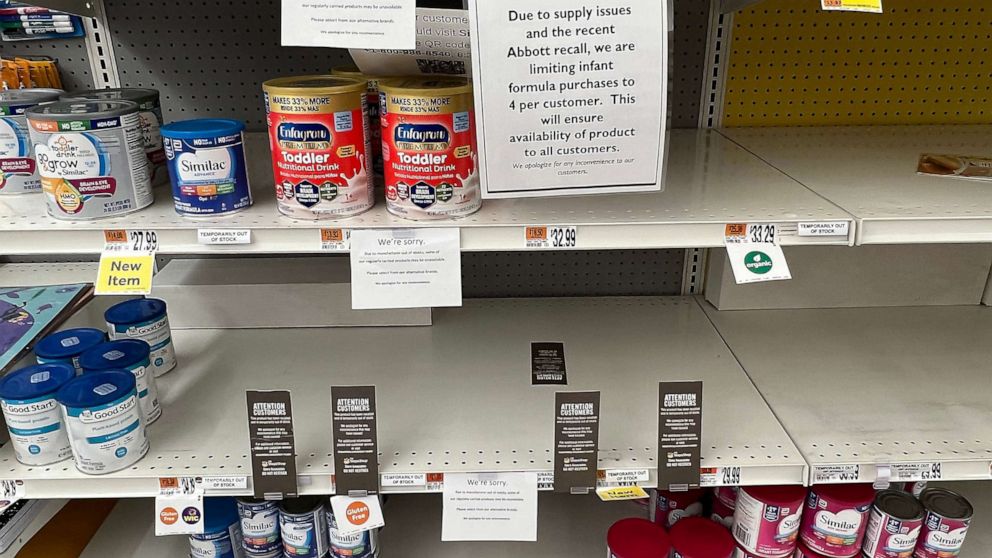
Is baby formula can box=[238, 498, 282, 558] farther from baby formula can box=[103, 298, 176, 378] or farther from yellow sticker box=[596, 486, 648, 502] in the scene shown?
yellow sticker box=[596, 486, 648, 502]

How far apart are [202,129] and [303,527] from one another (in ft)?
2.50

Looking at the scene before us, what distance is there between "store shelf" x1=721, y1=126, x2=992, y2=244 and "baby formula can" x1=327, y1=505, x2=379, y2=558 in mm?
1050

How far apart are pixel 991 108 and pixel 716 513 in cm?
119

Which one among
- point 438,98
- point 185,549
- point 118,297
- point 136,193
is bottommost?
point 185,549

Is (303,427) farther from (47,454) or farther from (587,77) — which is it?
(587,77)

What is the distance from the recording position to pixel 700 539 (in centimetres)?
137

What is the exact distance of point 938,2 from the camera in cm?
158

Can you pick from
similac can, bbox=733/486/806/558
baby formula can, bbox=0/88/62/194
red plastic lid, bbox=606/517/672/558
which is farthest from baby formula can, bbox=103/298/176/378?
similac can, bbox=733/486/806/558

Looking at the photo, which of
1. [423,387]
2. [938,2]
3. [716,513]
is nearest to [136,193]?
[423,387]

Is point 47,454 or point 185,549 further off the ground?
point 47,454

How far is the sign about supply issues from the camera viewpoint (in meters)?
0.93

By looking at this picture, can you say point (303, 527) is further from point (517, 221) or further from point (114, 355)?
point (517, 221)

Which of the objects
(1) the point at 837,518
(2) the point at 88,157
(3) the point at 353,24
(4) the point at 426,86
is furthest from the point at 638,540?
(2) the point at 88,157

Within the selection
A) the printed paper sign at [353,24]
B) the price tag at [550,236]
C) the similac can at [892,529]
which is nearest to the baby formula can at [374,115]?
the printed paper sign at [353,24]
